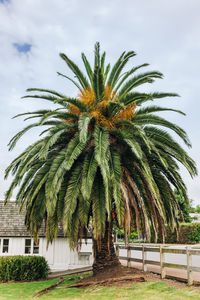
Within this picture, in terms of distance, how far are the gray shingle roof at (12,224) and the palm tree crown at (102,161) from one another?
620 cm

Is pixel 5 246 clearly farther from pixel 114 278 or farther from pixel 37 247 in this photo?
pixel 114 278

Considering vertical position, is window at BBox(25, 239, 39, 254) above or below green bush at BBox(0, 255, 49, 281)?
above

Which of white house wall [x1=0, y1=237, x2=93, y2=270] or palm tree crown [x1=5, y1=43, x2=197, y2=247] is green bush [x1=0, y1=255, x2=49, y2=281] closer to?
white house wall [x1=0, y1=237, x2=93, y2=270]

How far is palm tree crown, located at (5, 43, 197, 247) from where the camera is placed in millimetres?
10258

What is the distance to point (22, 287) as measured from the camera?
13.1 metres

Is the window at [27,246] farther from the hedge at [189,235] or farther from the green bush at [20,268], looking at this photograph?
the hedge at [189,235]

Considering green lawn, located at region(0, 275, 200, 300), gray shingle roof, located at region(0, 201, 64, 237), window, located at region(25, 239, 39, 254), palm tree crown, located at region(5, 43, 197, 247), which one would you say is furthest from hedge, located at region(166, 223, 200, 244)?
green lawn, located at region(0, 275, 200, 300)

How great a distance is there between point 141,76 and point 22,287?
1011cm

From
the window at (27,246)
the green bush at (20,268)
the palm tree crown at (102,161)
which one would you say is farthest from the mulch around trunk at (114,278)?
the window at (27,246)

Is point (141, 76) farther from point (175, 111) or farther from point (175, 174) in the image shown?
point (175, 174)

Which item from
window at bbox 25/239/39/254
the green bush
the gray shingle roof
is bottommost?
the green bush

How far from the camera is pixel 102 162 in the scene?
31.8ft

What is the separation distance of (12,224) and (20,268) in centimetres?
392

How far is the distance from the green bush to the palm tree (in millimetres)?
3304
